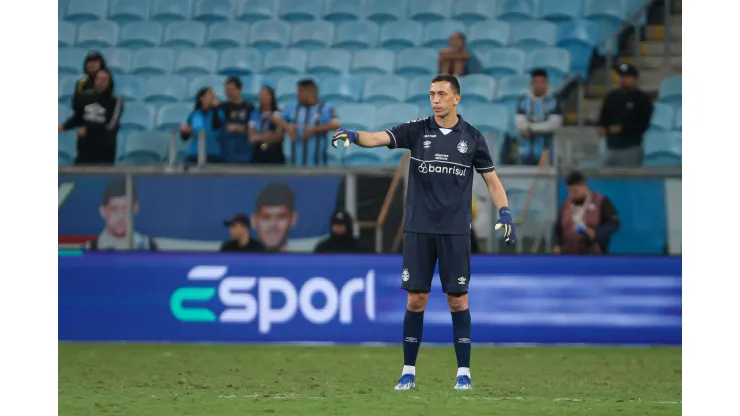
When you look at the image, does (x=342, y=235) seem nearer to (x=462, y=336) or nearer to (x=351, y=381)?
(x=351, y=381)

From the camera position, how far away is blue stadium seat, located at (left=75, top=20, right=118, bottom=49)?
1355cm

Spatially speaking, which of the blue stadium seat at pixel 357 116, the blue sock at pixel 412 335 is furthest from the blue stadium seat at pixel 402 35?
the blue sock at pixel 412 335

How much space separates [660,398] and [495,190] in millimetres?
1389

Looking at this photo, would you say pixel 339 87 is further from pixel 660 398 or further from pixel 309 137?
pixel 660 398

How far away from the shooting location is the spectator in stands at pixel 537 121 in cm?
983

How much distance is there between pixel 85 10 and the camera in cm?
1374

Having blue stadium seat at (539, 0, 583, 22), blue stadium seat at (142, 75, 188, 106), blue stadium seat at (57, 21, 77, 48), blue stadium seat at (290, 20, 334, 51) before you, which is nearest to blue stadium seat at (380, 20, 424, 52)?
blue stadium seat at (290, 20, 334, 51)

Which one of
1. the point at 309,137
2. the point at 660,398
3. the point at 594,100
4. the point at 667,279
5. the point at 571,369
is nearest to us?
the point at 660,398

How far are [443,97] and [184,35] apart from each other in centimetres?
808

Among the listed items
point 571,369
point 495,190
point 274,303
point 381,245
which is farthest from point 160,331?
point 495,190

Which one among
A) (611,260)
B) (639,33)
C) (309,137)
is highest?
(639,33)

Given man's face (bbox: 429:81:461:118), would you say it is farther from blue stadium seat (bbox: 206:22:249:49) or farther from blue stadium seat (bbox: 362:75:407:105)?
blue stadium seat (bbox: 206:22:249:49)

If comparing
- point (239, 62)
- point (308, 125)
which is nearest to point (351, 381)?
point (308, 125)

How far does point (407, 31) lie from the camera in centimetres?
1359
